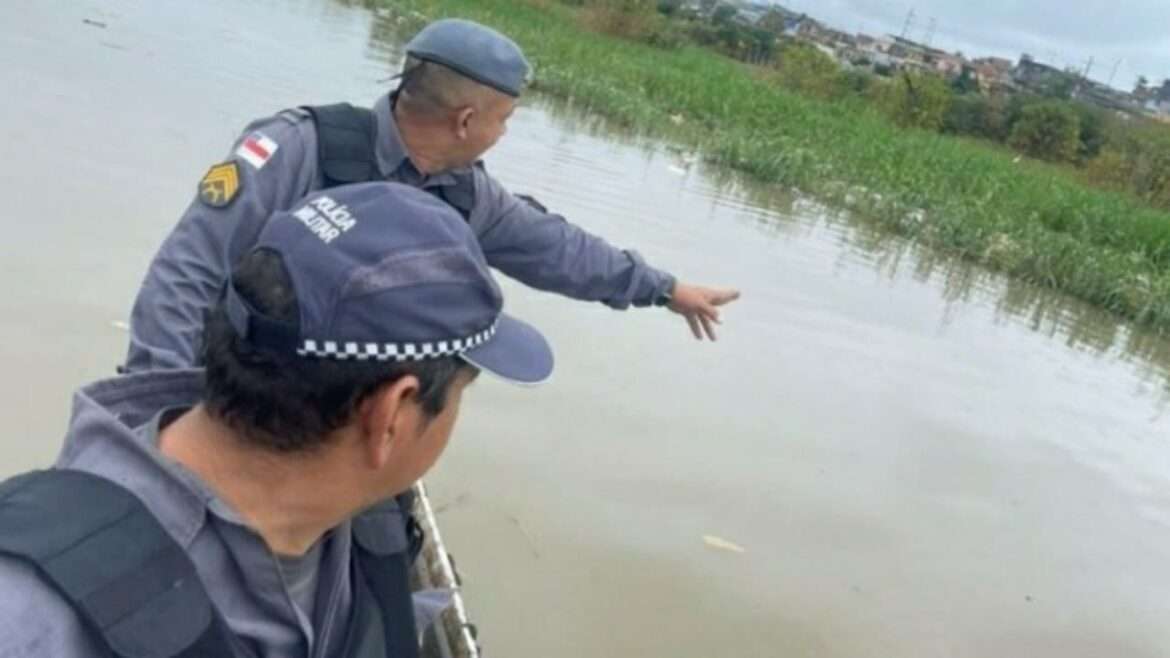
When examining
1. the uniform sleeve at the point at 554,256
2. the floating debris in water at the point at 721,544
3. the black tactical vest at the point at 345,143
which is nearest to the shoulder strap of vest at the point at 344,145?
the black tactical vest at the point at 345,143

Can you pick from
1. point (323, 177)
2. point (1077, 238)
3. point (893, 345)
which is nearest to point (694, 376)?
point (893, 345)

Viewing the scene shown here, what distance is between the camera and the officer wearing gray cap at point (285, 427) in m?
1.35

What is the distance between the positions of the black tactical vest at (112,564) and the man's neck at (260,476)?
128 millimetres

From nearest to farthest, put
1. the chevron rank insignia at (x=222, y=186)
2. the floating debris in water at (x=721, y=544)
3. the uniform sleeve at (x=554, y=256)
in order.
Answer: the chevron rank insignia at (x=222, y=186) < the uniform sleeve at (x=554, y=256) < the floating debris in water at (x=721, y=544)

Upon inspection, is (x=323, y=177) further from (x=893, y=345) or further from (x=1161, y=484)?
(x=893, y=345)

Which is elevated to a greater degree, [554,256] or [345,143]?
[345,143]

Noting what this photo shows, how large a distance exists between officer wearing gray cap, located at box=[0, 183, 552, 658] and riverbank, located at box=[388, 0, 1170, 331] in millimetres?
12557

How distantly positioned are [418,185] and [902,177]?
15.6 metres

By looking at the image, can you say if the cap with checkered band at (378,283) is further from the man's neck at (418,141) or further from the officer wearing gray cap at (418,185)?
the man's neck at (418,141)

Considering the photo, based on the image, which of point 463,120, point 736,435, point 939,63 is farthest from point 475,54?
point 939,63

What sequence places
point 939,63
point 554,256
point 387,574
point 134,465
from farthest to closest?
point 939,63, point 554,256, point 387,574, point 134,465

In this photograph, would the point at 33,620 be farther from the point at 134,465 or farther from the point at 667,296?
the point at 667,296

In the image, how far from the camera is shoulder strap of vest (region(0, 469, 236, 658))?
127cm

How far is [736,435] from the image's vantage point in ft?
22.2
